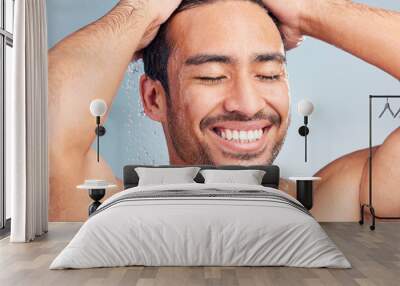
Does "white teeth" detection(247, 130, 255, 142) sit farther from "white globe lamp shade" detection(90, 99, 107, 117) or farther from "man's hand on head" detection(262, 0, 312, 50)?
"white globe lamp shade" detection(90, 99, 107, 117)

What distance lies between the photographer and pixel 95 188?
7.38 m

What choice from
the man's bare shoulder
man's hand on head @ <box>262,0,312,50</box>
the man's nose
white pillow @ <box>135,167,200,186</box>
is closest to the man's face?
the man's nose

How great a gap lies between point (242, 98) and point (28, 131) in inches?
104

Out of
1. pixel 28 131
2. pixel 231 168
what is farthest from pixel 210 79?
pixel 28 131

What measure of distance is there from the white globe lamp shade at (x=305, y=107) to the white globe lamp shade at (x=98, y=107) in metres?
2.45

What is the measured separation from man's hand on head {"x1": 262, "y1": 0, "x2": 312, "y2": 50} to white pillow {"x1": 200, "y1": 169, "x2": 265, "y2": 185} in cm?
174

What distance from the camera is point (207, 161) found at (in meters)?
7.79

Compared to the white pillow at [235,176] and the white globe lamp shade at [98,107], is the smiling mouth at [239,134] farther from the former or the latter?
the white globe lamp shade at [98,107]

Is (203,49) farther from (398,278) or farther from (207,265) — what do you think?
(398,278)

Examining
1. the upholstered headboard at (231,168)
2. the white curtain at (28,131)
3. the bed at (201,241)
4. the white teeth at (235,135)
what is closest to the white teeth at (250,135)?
the white teeth at (235,135)

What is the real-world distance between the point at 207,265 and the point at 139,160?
10.3ft

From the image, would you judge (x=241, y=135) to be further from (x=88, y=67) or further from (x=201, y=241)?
(x=201, y=241)

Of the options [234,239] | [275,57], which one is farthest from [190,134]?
[234,239]

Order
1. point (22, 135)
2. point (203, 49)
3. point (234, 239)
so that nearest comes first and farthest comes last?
1. point (234, 239)
2. point (22, 135)
3. point (203, 49)
